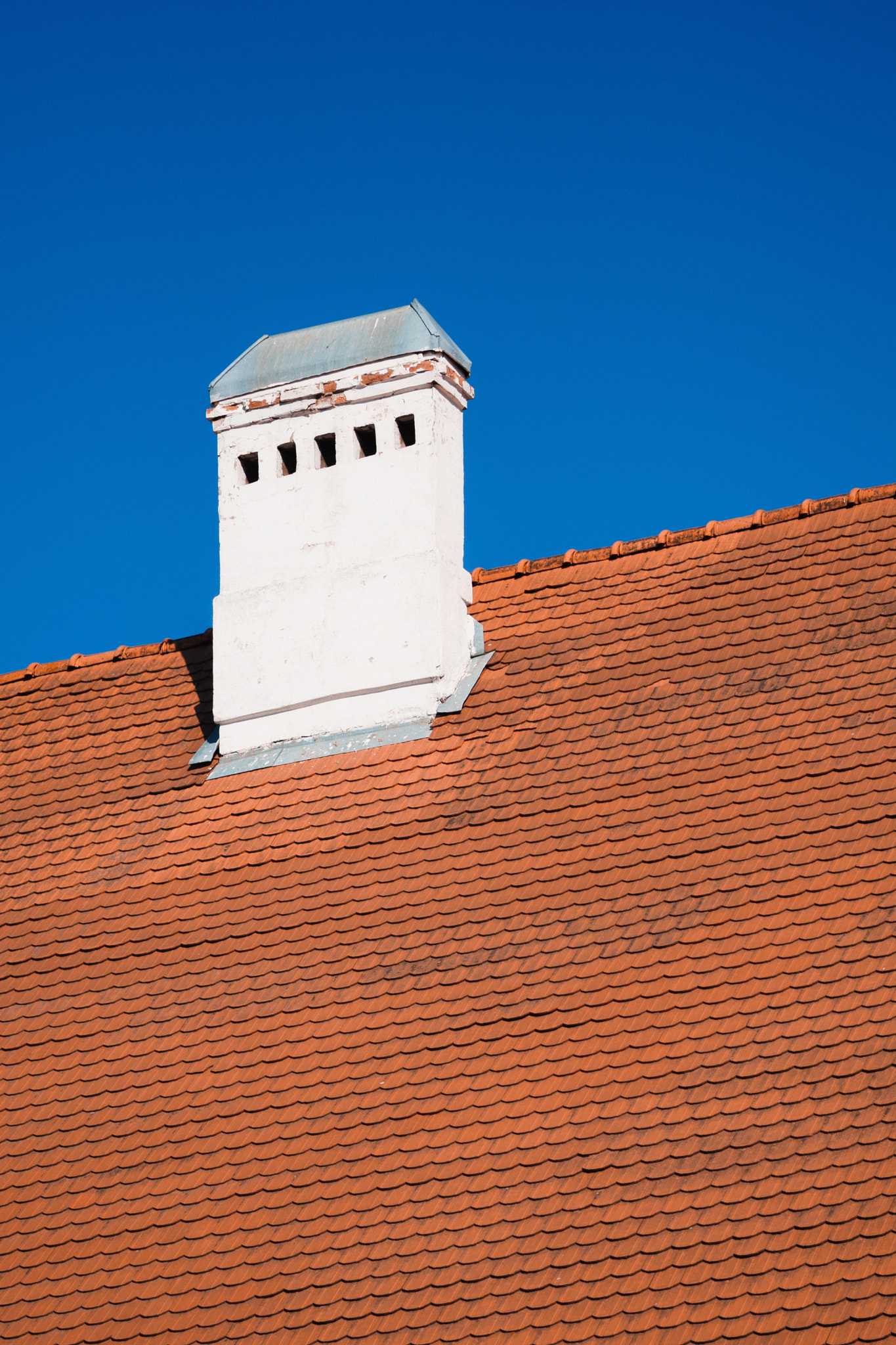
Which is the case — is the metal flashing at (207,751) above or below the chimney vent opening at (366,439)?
below

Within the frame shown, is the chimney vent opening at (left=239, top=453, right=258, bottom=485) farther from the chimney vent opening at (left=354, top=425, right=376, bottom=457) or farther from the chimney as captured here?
the chimney vent opening at (left=354, top=425, right=376, bottom=457)

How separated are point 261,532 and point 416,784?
2.04 metres

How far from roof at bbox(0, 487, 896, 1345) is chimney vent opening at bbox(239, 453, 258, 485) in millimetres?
1363

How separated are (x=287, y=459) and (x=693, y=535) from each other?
2.48 metres

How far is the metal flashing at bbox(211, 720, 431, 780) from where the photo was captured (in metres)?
9.12

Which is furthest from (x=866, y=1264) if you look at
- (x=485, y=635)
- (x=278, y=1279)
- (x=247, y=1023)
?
(x=485, y=635)

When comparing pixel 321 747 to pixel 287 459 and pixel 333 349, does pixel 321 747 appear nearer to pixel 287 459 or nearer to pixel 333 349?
pixel 287 459

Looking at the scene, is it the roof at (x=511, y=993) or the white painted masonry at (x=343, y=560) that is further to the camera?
the white painted masonry at (x=343, y=560)

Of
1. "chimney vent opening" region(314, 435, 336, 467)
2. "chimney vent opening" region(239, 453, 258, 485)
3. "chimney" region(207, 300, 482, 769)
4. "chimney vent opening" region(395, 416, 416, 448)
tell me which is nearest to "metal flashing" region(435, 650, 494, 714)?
"chimney" region(207, 300, 482, 769)

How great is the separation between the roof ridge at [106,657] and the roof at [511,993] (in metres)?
0.58

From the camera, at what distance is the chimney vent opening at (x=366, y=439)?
32.1 ft

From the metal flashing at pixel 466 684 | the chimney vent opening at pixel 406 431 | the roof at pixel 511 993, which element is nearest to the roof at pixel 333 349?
the chimney vent opening at pixel 406 431

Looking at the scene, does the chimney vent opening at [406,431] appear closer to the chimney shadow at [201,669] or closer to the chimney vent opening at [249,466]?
the chimney vent opening at [249,466]

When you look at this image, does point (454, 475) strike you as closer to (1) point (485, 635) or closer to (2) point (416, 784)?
(1) point (485, 635)
